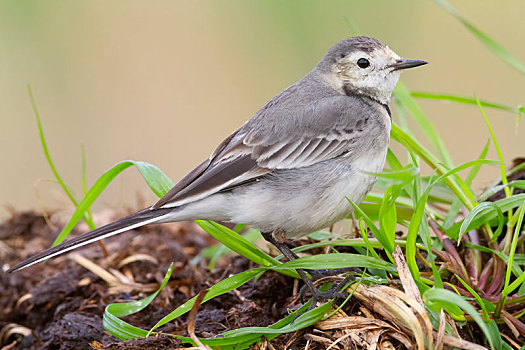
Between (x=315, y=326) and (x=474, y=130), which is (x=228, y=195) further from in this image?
(x=474, y=130)

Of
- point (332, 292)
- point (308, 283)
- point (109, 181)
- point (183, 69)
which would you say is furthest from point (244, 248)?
point (183, 69)

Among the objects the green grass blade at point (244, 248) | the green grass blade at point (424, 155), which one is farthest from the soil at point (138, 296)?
the green grass blade at point (424, 155)

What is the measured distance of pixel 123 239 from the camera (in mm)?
5289

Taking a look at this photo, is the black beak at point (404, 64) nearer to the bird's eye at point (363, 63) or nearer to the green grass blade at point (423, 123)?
the bird's eye at point (363, 63)

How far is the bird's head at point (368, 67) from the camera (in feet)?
14.8

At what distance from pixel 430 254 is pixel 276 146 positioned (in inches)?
46.8

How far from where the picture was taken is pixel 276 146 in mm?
4070

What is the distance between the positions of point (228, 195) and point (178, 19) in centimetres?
601

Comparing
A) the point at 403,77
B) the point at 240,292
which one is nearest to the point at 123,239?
the point at 240,292

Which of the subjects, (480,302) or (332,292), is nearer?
(480,302)

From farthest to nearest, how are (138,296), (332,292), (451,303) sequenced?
(138,296), (332,292), (451,303)

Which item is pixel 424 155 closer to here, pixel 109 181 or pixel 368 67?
pixel 368 67

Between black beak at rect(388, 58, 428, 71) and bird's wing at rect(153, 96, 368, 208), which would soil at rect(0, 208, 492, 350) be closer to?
bird's wing at rect(153, 96, 368, 208)

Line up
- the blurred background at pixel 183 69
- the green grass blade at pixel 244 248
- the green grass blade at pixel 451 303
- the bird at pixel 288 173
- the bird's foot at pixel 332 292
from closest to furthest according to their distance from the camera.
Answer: the green grass blade at pixel 451 303 → the bird's foot at pixel 332 292 → the green grass blade at pixel 244 248 → the bird at pixel 288 173 → the blurred background at pixel 183 69
